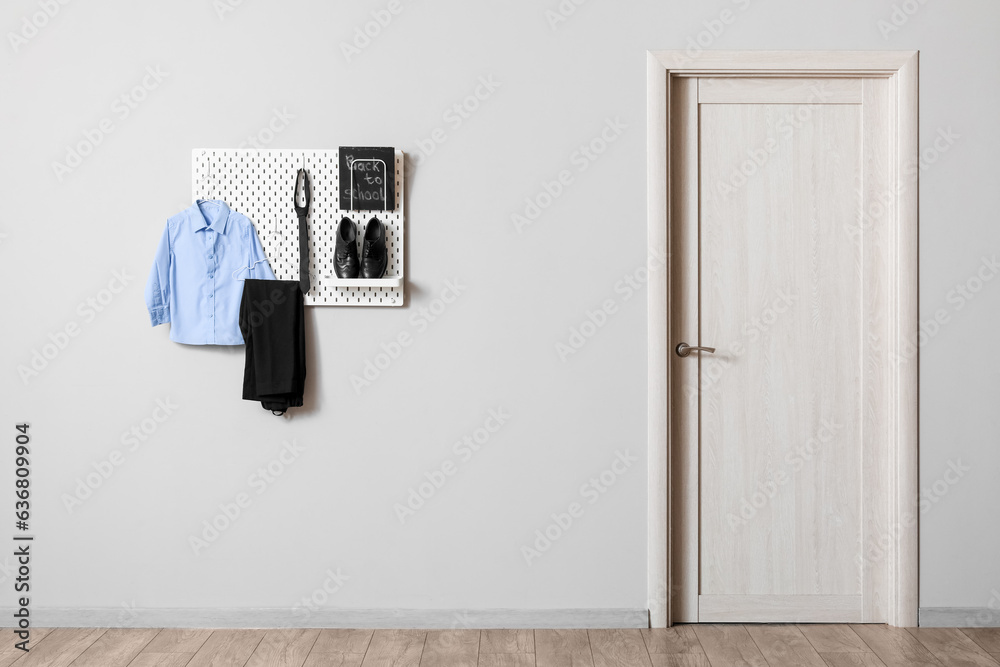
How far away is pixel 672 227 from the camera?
7.76 feet

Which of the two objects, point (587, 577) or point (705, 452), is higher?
point (705, 452)

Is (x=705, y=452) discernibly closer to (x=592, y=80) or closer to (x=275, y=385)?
(x=592, y=80)

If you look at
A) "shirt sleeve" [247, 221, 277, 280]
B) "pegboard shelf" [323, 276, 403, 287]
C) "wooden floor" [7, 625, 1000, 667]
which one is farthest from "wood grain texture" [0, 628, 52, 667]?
"pegboard shelf" [323, 276, 403, 287]

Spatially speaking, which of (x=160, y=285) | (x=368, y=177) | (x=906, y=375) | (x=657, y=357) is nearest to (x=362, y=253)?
(x=368, y=177)

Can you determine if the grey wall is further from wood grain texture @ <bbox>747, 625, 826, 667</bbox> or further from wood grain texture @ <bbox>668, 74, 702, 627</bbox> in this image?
wood grain texture @ <bbox>747, 625, 826, 667</bbox>

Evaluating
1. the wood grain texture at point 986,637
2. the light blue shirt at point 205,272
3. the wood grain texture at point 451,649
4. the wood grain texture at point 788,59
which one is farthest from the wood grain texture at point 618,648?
the wood grain texture at point 788,59

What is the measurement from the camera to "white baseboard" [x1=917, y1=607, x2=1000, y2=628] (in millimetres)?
2338

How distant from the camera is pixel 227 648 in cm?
220

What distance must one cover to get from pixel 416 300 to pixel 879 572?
1833mm

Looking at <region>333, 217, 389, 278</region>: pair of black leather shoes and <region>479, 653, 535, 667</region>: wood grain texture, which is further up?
<region>333, 217, 389, 278</region>: pair of black leather shoes

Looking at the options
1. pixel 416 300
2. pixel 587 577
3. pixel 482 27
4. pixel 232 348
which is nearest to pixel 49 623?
pixel 232 348

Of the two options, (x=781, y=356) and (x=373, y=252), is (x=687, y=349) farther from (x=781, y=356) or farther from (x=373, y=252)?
(x=373, y=252)

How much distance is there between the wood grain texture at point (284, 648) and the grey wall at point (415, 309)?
0.13 metres

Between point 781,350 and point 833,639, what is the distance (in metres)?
0.95
